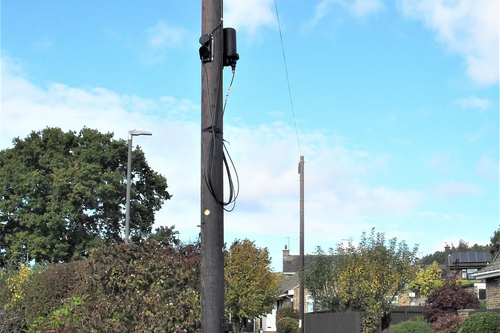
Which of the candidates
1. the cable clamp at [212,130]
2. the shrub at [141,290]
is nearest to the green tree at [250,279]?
the shrub at [141,290]

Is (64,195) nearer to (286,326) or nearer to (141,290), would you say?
(286,326)

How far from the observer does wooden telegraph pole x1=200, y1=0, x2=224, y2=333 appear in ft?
18.6

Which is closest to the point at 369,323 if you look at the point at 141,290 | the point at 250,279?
the point at 250,279

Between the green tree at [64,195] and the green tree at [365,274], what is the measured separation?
14.0 m

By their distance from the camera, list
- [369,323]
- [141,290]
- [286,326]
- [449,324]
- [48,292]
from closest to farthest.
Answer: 1. [141,290]
2. [48,292]
3. [449,324]
4. [369,323]
5. [286,326]

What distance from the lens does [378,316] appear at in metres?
25.1

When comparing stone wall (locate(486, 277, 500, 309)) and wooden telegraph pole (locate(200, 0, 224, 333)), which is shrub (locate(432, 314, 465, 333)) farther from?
wooden telegraph pole (locate(200, 0, 224, 333))

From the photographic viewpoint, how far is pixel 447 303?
25.2 m

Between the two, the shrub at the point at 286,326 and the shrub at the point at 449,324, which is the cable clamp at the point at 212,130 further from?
the shrub at the point at 286,326

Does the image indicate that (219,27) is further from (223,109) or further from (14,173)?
(14,173)

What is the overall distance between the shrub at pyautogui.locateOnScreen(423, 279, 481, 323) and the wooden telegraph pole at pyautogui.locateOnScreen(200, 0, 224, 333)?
21.1m

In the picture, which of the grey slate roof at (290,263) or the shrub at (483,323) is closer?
the shrub at (483,323)

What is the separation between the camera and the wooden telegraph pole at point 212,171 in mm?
5684

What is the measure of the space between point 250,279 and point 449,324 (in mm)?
10158
